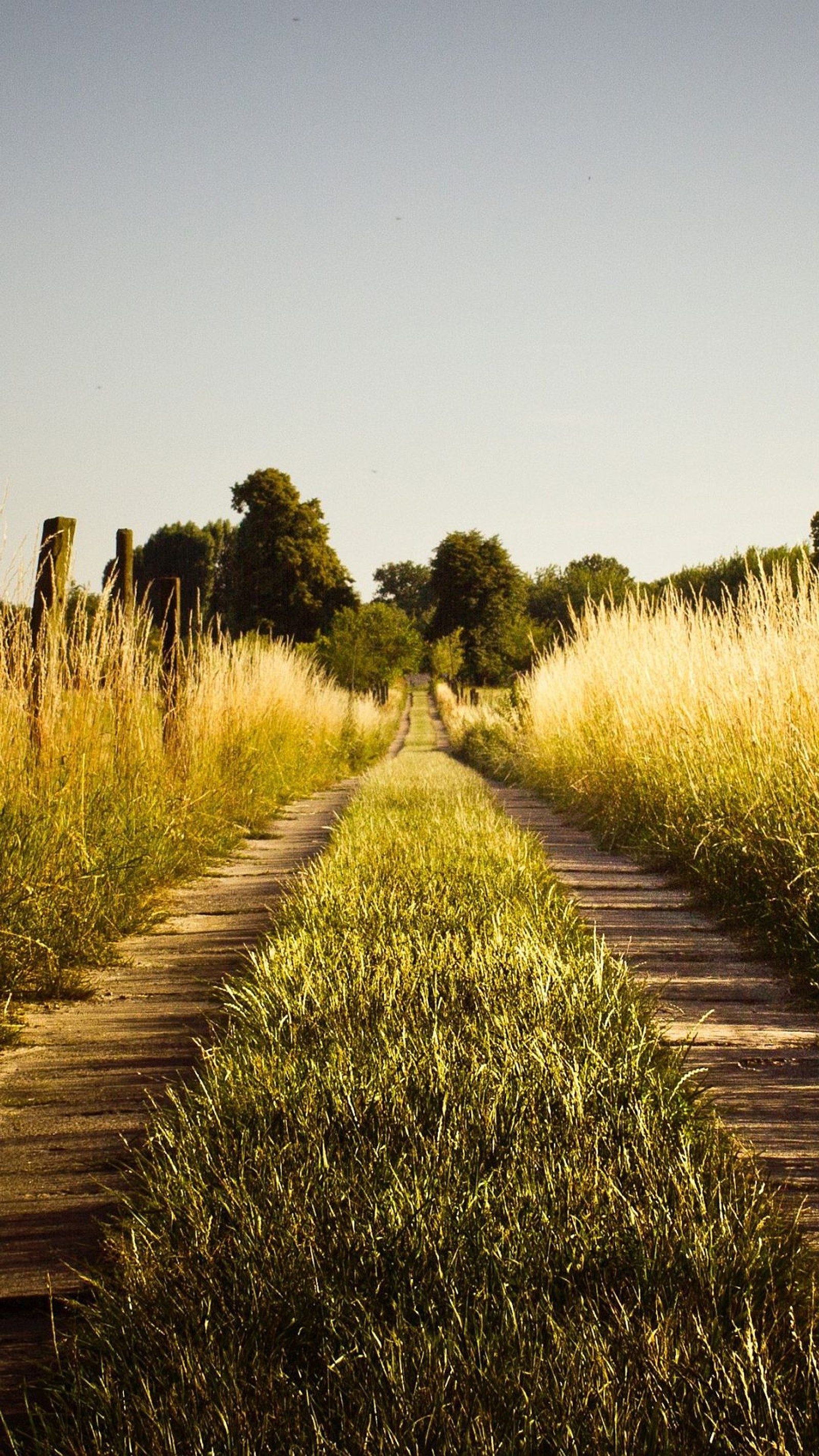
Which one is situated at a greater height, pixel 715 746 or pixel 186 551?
pixel 186 551

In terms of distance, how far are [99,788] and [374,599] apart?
31.0 metres

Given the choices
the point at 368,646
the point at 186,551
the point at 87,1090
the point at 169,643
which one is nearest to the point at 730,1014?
the point at 87,1090

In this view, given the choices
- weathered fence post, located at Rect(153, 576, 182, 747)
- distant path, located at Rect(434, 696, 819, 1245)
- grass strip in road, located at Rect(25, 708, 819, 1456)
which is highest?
weathered fence post, located at Rect(153, 576, 182, 747)

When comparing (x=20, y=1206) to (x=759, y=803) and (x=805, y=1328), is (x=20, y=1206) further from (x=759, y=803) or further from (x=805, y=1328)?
(x=759, y=803)

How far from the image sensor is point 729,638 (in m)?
5.88

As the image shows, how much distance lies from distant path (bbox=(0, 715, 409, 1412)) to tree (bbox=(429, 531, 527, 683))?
106 ft

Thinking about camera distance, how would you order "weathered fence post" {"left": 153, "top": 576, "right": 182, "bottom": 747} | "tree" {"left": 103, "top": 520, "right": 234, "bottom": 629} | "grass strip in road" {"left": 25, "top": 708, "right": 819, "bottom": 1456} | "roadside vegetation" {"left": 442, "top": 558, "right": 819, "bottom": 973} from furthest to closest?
"tree" {"left": 103, "top": 520, "right": 234, "bottom": 629} < "weathered fence post" {"left": 153, "top": 576, "right": 182, "bottom": 747} < "roadside vegetation" {"left": 442, "top": 558, "right": 819, "bottom": 973} < "grass strip in road" {"left": 25, "top": 708, "right": 819, "bottom": 1456}

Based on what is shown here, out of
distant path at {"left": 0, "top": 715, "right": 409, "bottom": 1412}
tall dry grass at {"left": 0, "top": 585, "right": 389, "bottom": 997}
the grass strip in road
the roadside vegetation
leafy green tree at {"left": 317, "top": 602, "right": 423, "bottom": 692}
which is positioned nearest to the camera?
the grass strip in road

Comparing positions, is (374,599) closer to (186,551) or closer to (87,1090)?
(186,551)

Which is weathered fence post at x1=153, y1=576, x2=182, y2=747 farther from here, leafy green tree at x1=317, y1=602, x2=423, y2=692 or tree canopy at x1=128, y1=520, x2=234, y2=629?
tree canopy at x1=128, y1=520, x2=234, y2=629

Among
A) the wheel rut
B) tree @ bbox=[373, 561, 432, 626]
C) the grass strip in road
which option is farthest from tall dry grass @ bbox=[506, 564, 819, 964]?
tree @ bbox=[373, 561, 432, 626]

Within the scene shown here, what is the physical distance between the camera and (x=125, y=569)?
5934mm

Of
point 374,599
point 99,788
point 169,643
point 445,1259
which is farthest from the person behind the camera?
point 374,599

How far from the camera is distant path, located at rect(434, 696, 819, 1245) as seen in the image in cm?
194
